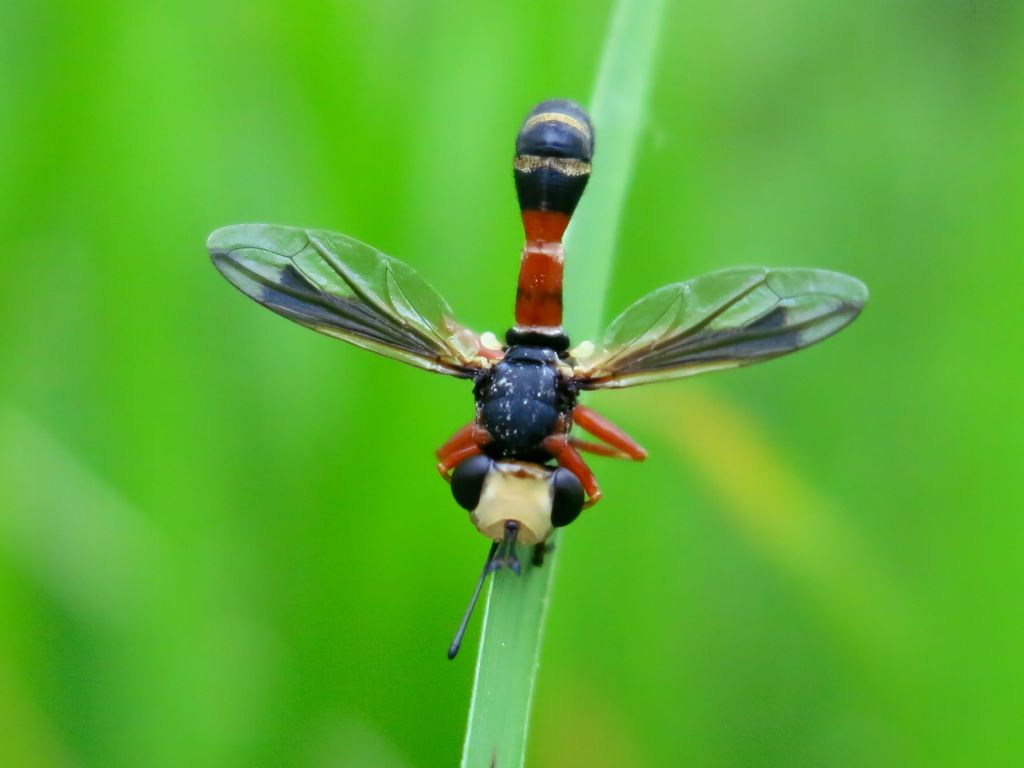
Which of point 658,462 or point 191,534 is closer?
point 191,534

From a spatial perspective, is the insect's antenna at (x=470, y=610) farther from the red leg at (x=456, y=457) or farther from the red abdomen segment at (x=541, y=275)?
the red abdomen segment at (x=541, y=275)

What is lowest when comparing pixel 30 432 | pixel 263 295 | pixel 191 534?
pixel 191 534

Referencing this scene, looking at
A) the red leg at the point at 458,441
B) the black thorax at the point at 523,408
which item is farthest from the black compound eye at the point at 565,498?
the red leg at the point at 458,441

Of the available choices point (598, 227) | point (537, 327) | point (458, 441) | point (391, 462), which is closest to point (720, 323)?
point (598, 227)

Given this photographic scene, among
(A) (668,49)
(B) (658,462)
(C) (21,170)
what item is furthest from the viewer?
(A) (668,49)

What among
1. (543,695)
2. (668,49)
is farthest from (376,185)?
(668,49)

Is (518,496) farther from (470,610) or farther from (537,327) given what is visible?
(537,327)

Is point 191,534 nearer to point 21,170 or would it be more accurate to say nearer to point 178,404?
point 178,404
